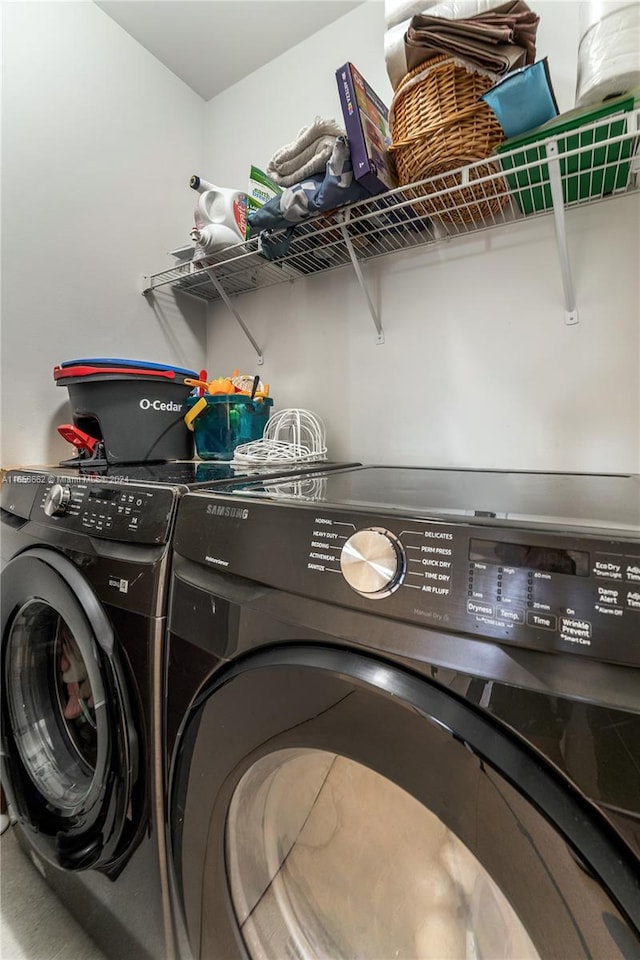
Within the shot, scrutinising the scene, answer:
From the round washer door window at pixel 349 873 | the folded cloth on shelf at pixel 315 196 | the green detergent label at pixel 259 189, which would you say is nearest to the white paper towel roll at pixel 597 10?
the folded cloth on shelf at pixel 315 196

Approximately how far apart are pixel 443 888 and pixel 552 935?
0.18m

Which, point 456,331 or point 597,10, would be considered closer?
point 597,10

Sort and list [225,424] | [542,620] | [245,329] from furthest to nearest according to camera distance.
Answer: [245,329] → [225,424] → [542,620]

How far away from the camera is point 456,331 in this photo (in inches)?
47.5

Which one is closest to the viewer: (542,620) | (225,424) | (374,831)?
(542,620)

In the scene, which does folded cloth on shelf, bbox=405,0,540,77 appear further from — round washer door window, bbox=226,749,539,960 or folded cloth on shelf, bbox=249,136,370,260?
round washer door window, bbox=226,749,539,960

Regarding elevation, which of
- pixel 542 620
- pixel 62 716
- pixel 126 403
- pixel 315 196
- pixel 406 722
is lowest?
pixel 62 716

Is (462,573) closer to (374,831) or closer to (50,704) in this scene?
(374,831)

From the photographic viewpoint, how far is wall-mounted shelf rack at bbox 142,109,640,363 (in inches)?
33.3

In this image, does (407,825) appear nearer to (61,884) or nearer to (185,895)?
(185,895)

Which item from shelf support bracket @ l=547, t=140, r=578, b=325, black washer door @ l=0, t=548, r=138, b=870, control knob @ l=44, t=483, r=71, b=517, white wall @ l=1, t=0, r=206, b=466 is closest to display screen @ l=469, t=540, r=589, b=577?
black washer door @ l=0, t=548, r=138, b=870

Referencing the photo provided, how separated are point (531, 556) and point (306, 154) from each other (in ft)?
3.76

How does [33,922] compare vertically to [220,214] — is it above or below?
below

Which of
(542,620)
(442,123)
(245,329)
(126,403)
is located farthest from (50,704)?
(442,123)
